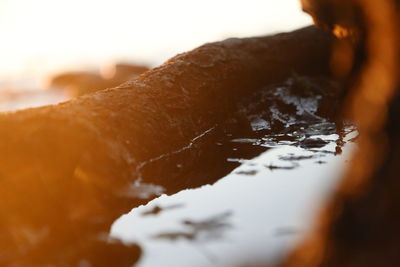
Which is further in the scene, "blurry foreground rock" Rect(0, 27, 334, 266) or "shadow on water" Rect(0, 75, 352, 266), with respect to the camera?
"blurry foreground rock" Rect(0, 27, 334, 266)

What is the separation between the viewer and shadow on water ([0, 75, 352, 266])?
180 centimetres

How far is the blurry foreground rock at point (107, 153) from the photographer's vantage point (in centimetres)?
196

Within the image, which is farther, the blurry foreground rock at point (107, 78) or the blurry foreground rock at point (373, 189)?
the blurry foreground rock at point (107, 78)

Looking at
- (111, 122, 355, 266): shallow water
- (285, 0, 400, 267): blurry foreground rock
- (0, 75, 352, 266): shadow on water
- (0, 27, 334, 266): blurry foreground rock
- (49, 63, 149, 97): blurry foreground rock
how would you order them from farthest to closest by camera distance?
(49, 63, 149, 97): blurry foreground rock, (0, 27, 334, 266): blurry foreground rock, (0, 75, 352, 266): shadow on water, (111, 122, 355, 266): shallow water, (285, 0, 400, 267): blurry foreground rock

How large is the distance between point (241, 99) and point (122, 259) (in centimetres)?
249

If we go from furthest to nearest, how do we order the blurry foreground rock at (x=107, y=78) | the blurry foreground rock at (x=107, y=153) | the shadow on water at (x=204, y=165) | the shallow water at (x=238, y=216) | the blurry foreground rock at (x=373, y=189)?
the blurry foreground rock at (x=107, y=78) → the blurry foreground rock at (x=107, y=153) → the shadow on water at (x=204, y=165) → the shallow water at (x=238, y=216) → the blurry foreground rock at (x=373, y=189)

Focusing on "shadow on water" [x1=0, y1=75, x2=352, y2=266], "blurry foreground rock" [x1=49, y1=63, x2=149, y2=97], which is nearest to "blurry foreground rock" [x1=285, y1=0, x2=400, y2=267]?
"shadow on water" [x1=0, y1=75, x2=352, y2=266]

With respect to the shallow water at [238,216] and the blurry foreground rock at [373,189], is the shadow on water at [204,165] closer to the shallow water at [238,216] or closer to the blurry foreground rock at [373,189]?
the shallow water at [238,216]

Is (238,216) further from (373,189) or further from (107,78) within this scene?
(107,78)

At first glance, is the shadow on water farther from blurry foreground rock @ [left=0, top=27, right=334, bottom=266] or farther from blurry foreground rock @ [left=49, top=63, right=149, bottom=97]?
blurry foreground rock @ [left=49, top=63, right=149, bottom=97]

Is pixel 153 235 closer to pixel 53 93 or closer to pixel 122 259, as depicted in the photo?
pixel 122 259

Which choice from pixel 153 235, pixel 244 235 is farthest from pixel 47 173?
pixel 244 235

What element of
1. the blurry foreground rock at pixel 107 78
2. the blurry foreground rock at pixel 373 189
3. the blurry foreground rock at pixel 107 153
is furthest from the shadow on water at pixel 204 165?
the blurry foreground rock at pixel 107 78

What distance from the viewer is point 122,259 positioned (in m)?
1.71
